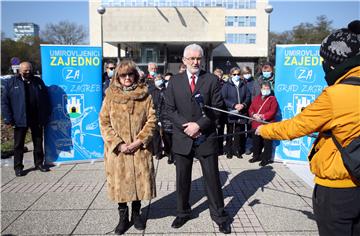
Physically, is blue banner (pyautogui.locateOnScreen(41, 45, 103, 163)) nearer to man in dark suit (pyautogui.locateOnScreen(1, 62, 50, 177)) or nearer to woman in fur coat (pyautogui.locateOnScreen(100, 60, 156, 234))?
man in dark suit (pyautogui.locateOnScreen(1, 62, 50, 177))

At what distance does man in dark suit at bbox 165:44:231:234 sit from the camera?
3906mm

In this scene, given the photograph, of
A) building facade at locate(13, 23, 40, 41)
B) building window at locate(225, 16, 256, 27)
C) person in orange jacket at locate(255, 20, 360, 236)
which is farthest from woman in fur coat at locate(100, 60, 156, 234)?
building facade at locate(13, 23, 40, 41)

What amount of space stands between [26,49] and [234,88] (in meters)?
51.0

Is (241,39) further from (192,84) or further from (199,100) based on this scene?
(199,100)

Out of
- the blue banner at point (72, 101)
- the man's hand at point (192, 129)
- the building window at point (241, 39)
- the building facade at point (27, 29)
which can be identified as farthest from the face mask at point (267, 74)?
the building facade at point (27, 29)

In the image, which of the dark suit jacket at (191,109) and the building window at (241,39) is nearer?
the dark suit jacket at (191,109)

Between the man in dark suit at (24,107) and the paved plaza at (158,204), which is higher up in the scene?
the man in dark suit at (24,107)

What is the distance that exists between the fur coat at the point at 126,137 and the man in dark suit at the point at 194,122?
1.25ft

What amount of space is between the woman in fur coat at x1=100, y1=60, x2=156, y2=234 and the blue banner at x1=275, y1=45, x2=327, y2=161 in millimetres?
4087

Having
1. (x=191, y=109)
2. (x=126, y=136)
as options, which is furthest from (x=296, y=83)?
(x=126, y=136)

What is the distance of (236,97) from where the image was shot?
7617mm

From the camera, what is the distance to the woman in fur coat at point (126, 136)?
380 centimetres

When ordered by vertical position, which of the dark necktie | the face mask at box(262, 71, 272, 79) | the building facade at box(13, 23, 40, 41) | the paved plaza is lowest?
the paved plaza

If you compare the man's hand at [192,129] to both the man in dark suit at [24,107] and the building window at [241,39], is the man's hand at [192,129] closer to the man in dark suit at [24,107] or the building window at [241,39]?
the man in dark suit at [24,107]
